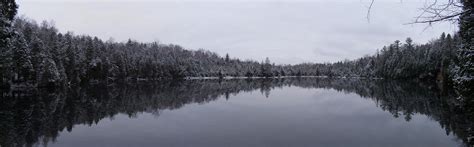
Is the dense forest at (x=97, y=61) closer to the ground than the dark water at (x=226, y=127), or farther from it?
farther from it

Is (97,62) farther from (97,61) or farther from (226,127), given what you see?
(226,127)

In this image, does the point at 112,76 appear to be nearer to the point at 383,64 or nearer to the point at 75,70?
the point at 75,70

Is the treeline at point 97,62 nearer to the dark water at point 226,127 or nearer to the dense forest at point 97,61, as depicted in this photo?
the dense forest at point 97,61

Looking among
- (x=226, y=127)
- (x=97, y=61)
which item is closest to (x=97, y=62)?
(x=97, y=61)

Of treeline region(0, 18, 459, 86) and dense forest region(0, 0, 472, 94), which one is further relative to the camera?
treeline region(0, 18, 459, 86)

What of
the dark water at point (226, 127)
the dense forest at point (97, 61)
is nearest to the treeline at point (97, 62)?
the dense forest at point (97, 61)

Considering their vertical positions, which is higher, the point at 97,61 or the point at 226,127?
the point at 97,61

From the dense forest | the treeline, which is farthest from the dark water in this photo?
the treeline

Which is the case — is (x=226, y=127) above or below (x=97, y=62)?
below

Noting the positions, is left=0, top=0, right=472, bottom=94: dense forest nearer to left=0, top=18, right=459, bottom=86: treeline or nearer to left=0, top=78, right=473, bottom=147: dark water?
left=0, top=18, right=459, bottom=86: treeline

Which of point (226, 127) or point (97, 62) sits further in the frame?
point (97, 62)

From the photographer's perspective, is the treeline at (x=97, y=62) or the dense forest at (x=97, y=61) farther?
the treeline at (x=97, y=62)

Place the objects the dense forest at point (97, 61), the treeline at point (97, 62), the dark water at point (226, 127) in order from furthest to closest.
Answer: the treeline at point (97, 62) < the dense forest at point (97, 61) < the dark water at point (226, 127)

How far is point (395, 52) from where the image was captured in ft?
366
